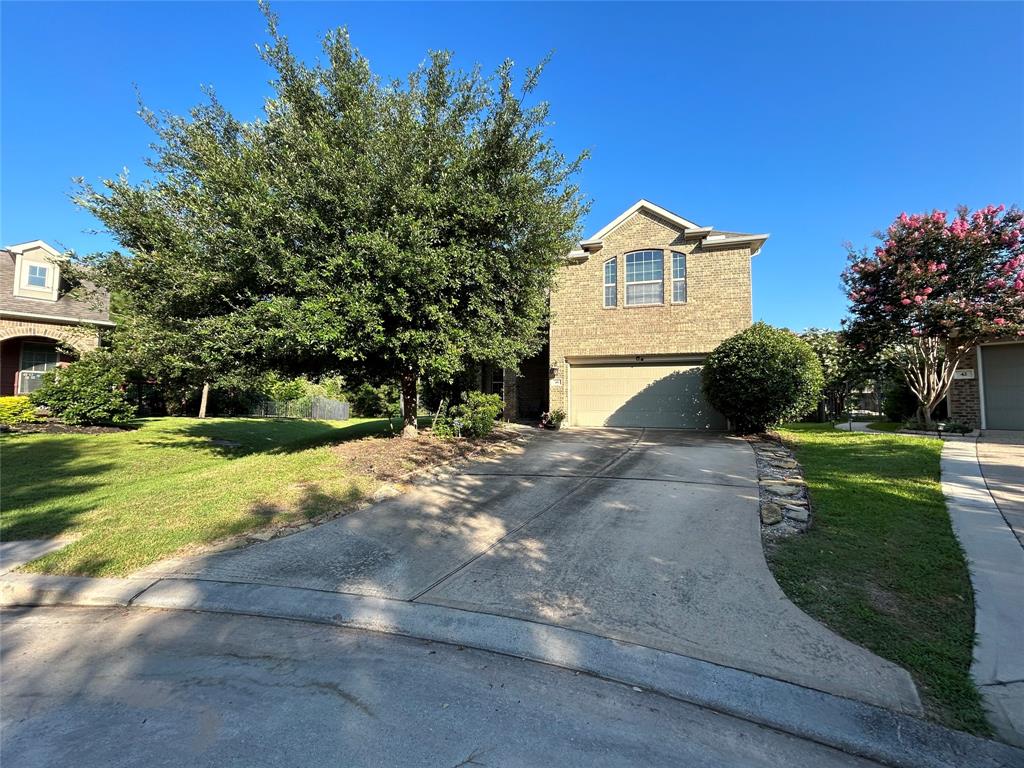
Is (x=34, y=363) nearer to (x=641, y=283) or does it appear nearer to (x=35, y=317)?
(x=35, y=317)

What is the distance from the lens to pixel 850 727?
2.57m

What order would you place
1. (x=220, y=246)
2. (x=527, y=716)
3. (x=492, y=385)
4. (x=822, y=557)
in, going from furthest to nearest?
(x=492, y=385), (x=220, y=246), (x=822, y=557), (x=527, y=716)

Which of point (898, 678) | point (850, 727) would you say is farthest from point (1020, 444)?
point (850, 727)

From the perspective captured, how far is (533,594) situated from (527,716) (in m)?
1.42

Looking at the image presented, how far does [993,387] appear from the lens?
44.0ft

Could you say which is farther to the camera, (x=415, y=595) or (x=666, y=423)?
(x=666, y=423)

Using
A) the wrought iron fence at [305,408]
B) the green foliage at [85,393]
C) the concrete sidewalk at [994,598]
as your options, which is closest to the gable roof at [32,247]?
the green foliage at [85,393]

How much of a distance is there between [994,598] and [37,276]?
24843mm

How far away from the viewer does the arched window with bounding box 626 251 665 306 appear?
15.0 metres

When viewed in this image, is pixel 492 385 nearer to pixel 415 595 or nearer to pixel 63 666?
pixel 415 595

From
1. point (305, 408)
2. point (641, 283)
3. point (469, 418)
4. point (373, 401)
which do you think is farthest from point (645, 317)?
point (305, 408)

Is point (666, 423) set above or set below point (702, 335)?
below

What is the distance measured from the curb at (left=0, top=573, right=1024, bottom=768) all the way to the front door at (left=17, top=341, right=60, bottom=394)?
56.9 ft

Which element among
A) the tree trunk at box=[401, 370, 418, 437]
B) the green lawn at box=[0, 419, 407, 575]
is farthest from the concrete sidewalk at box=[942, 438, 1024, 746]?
the tree trunk at box=[401, 370, 418, 437]
